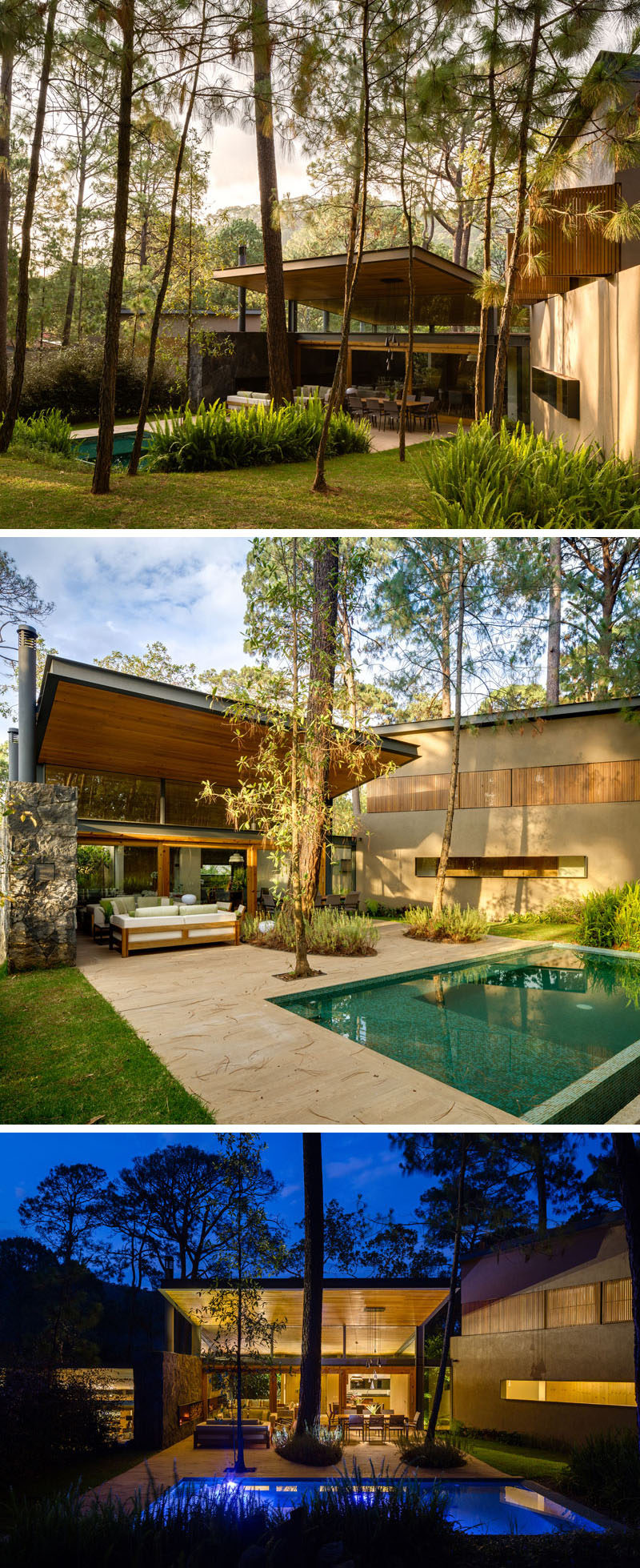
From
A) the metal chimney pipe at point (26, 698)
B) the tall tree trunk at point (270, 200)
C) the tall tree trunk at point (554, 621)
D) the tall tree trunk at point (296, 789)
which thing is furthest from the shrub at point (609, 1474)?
the tall tree trunk at point (270, 200)

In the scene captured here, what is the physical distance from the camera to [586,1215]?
4918 millimetres

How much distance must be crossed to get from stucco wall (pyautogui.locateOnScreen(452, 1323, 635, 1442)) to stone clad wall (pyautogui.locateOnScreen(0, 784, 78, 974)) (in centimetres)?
457

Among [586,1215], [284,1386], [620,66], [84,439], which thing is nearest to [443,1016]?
[586,1215]

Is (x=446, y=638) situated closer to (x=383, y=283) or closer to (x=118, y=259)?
(x=118, y=259)

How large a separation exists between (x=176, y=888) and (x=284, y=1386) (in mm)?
7087

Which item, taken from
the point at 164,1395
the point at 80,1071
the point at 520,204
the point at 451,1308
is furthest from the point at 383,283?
the point at 164,1395

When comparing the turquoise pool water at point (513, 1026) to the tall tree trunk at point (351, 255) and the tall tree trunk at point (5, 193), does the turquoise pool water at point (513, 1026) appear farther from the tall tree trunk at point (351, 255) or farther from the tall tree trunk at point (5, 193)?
the tall tree trunk at point (5, 193)

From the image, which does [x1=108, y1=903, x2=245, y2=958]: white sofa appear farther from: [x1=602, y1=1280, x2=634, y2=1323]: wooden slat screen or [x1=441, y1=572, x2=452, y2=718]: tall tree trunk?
[x1=602, y1=1280, x2=634, y2=1323]: wooden slat screen

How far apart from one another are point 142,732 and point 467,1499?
7.23 m

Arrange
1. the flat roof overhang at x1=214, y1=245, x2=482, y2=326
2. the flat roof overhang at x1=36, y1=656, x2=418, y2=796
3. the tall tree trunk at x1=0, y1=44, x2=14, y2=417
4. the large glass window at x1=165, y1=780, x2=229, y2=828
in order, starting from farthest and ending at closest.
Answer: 1. the flat roof overhang at x1=214, y1=245, x2=482, y2=326
2. the large glass window at x1=165, y1=780, x2=229, y2=828
3. the tall tree trunk at x1=0, y1=44, x2=14, y2=417
4. the flat roof overhang at x1=36, y1=656, x2=418, y2=796

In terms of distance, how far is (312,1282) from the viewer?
5113 mm

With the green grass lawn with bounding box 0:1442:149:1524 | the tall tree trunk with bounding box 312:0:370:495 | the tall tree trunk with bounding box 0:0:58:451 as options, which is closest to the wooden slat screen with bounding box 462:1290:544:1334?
the green grass lawn with bounding box 0:1442:149:1524

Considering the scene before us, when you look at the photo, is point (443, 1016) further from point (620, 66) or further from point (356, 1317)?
point (620, 66)

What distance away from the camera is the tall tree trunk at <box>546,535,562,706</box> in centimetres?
816
